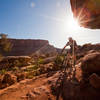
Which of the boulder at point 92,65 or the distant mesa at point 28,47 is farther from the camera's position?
the distant mesa at point 28,47

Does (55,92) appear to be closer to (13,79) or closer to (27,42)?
(13,79)

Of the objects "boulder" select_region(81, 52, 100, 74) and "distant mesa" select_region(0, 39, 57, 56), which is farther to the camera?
"distant mesa" select_region(0, 39, 57, 56)

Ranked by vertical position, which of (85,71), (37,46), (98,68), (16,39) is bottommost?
(85,71)

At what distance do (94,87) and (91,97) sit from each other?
0.26m

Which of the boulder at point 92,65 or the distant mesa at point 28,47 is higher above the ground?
the distant mesa at point 28,47

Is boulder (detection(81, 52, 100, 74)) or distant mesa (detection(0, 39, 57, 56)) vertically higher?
distant mesa (detection(0, 39, 57, 56))

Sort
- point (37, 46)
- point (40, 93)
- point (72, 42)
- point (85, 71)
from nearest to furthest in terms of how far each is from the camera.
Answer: point (40, 93) < point (85, 71) < point (72, 42) < point (37, 46)

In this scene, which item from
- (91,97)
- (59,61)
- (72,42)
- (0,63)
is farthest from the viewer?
(0,63)

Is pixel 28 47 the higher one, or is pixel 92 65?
pixel 28 47

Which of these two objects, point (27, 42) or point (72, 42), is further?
point (27, 42)

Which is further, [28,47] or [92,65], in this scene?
[28,47]

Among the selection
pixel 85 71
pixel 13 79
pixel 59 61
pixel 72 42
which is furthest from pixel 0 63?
pixel 85 71

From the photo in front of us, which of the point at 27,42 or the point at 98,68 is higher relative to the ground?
the point at 27,42

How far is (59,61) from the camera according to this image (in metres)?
5.75
